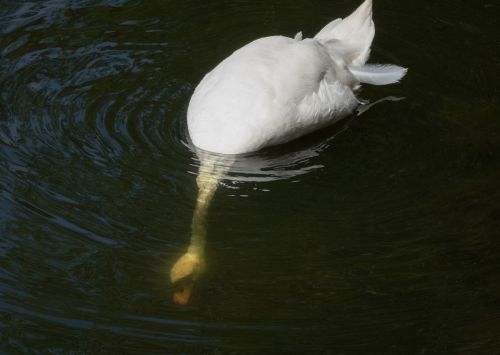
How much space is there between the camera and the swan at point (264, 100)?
5.22 meters

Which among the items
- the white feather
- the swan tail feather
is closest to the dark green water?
the white feather

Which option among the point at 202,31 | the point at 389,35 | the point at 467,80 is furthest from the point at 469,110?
the point at 202,31

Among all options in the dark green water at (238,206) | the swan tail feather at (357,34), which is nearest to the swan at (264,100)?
the dark green water at (238,206)

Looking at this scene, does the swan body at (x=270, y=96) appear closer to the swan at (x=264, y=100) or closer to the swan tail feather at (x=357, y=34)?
the swan at (x=264, y=100)

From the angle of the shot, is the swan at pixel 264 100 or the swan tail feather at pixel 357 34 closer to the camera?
the swan at pixel 264 100

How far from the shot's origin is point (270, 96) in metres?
5.31

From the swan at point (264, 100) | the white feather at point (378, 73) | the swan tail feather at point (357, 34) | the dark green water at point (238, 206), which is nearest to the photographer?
the dark green water at point (238, 206)

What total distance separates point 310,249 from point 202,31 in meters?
2.92

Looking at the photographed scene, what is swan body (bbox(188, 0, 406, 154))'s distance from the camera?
524cm

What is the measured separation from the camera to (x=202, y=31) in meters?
6.93

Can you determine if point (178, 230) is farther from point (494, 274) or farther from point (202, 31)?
point (202, 31)

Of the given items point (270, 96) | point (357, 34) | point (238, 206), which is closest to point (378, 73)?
point (357, 34)

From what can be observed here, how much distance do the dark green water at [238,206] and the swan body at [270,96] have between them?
14 cm

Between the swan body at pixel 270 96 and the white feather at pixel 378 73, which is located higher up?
the swan body at pixel 270 96
